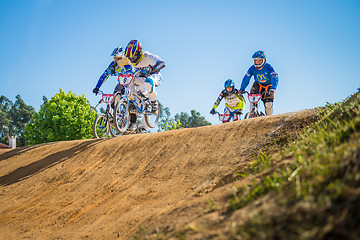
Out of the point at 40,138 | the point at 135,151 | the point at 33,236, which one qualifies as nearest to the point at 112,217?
the point at 33,236

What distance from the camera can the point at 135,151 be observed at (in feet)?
24.5

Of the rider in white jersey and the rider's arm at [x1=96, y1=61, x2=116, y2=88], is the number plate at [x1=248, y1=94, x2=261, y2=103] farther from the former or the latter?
the rider's arm at [x1=96, y1=61, x2=116, y2=88]

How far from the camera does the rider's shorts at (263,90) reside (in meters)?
10.4

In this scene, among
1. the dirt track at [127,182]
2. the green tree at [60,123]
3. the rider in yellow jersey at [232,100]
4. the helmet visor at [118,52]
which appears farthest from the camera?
the green tree at [60,123]

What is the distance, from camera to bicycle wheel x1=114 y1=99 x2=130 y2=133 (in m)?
9.57

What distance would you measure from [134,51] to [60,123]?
62.8 feet

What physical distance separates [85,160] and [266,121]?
15.7ft

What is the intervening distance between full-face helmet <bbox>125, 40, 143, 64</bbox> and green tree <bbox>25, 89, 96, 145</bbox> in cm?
1778

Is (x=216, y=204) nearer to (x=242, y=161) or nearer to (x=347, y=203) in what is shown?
(x=347, y=203)

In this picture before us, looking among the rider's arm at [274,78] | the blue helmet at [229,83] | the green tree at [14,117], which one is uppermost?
the green tree at [14,117]

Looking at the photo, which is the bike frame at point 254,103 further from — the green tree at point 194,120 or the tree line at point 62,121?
the green tree at point 194,120

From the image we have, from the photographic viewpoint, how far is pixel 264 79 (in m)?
10.6

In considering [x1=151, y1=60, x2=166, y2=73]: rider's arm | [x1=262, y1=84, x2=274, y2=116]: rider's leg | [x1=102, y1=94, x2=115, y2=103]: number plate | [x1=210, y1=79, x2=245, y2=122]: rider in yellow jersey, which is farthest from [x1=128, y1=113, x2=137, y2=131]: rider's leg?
[x1=262, y1=84, x2=274, y2=116]: rider's leg

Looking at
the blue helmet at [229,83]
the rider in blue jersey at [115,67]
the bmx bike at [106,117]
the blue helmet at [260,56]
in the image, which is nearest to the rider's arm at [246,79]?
the blue helmet at [260,56]
